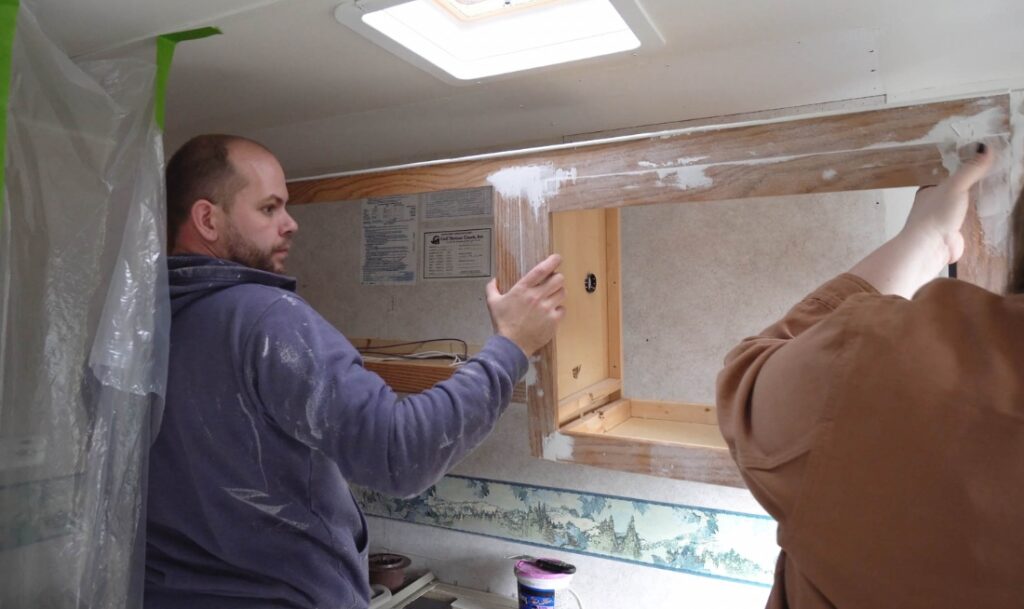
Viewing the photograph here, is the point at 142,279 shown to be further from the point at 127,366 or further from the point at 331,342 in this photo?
the point at 331,342

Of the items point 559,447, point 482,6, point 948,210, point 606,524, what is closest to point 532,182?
point 482,6

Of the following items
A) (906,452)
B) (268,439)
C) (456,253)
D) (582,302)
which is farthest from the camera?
(456,253)

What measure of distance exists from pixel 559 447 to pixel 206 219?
0.60m

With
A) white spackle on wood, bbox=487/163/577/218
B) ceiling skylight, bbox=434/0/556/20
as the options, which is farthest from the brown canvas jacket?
ceiling skylight, bbox=434/0/556/20

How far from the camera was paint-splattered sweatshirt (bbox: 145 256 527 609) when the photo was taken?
2.34 ft

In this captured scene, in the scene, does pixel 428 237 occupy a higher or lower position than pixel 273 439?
higher

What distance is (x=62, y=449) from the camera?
2.32 ft

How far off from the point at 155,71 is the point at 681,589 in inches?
47.0

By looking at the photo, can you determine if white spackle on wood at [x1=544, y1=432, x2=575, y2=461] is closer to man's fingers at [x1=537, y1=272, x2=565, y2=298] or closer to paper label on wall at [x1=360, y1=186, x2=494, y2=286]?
man's fingers at [x1=537, y1=272, x2=565, y2=298]

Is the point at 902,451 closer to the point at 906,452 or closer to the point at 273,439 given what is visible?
the point at 906,452

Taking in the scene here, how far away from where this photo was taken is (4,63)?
64 cm

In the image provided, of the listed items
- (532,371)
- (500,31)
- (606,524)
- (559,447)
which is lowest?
(606,524)

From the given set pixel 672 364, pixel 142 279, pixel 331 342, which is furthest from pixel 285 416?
pixel 672 364

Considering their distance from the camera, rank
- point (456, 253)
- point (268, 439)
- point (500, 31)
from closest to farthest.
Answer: point (268, 439) < point (500, 31) < point (456, 253)
